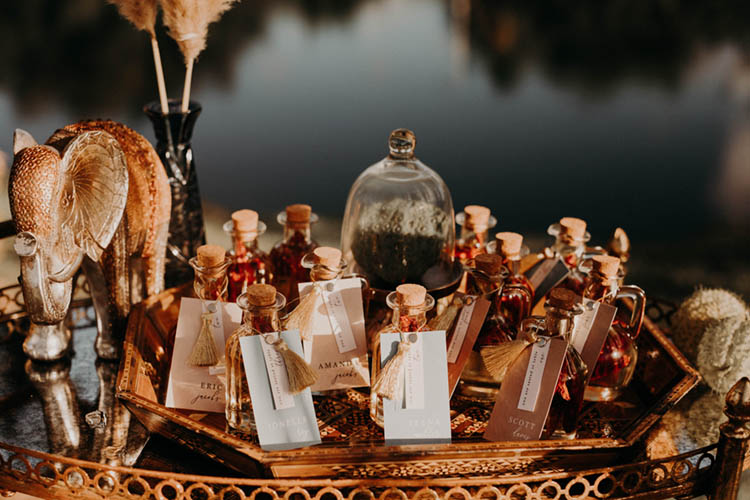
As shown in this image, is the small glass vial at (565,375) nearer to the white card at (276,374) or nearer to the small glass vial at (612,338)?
the small glass vial at (612,338)

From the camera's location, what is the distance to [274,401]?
2.79 ft

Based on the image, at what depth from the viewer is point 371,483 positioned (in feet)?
2.65

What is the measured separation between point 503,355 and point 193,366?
16.3 inches

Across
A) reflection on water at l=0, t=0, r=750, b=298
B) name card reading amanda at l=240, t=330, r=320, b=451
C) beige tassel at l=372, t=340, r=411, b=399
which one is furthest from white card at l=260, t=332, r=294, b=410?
reflection on water at l=0, t=0, r=750, b=298

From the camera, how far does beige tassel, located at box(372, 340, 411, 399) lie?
33.8 inches

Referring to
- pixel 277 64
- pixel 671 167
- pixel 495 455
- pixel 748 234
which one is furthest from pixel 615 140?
pixel 495 455

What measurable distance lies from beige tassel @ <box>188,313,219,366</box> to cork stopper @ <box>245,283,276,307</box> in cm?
13

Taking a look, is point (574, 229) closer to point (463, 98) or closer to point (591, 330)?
point (591, 330)

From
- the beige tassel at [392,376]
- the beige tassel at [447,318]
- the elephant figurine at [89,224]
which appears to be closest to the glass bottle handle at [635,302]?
the beige tassel at [447,318]

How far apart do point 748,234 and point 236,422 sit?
94.5 inches

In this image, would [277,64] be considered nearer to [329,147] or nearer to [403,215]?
[329,147]

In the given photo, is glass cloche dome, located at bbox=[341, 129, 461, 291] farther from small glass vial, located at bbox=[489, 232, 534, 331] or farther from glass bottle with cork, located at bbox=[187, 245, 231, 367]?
glass bottle with cork, located at bbox=[187, 245, 231, 367]

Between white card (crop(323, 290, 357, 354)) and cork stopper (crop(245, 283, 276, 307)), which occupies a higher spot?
cork stopper (crop(245, 283, 276, 307))

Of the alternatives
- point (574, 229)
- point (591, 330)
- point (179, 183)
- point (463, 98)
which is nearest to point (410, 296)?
point (591, 330)
